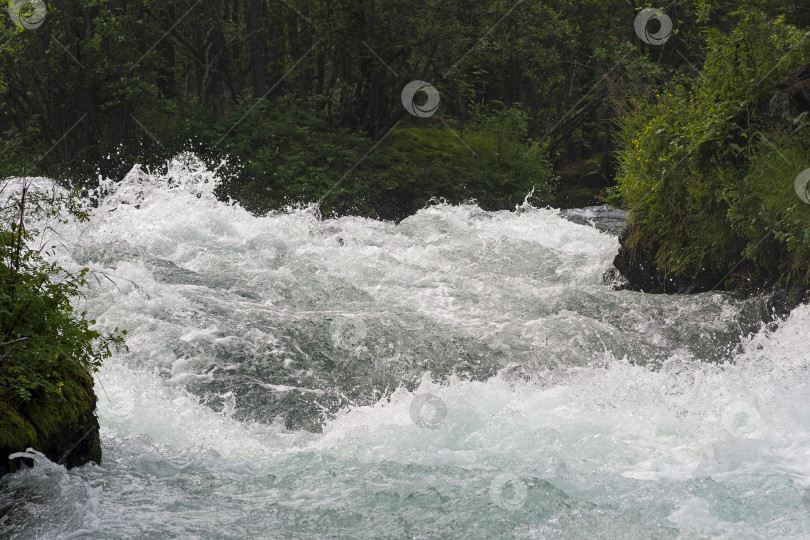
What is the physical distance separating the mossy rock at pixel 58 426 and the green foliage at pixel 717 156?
584 cm

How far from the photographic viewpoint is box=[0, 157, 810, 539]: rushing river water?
4.19 metres

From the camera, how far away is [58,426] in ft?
14.4

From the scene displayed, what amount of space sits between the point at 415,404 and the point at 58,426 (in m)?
2.31

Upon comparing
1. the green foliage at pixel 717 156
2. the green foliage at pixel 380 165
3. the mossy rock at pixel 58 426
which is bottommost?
the mossy rock at pixel 58 426

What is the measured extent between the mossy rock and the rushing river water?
0.31 ft

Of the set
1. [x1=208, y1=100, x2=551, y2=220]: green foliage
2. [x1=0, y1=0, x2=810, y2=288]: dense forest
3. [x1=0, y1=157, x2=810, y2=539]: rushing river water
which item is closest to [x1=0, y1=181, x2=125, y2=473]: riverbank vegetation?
[x1=0, y1=157, x2=810, y2=539]: rushing river water

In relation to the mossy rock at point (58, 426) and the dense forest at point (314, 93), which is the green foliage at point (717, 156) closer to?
the dense forest at point (314, 93)

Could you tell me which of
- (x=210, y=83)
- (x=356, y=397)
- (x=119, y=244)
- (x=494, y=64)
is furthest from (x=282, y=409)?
(x=494, y=64)

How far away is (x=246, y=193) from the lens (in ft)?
46.8

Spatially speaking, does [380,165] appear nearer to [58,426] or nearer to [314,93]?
[314,93]

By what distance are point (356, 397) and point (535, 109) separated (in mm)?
16628

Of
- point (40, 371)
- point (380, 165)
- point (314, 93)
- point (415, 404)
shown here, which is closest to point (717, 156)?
point (415, 404)

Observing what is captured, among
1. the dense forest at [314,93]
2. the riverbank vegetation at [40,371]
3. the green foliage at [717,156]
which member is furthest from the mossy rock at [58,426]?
the dense forest at [314,93]

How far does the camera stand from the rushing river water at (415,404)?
4.19 metres
